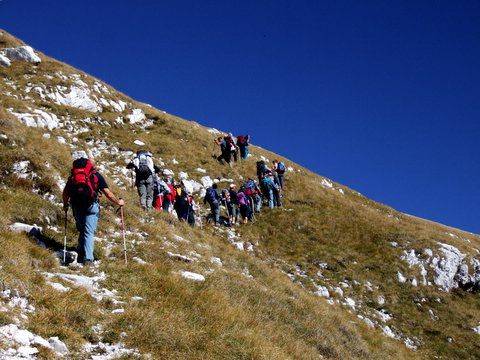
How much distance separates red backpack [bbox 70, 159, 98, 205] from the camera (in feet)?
29.5

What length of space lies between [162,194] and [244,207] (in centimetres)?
600


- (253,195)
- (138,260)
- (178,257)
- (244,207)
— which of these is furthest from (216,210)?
(138,260)

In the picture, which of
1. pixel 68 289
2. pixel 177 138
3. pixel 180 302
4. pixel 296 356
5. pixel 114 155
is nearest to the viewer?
pixel 68 289

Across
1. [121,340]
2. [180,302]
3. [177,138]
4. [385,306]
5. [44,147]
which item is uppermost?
[177,138]

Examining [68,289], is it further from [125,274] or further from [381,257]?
[381,257]

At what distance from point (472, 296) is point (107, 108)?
90.6ft

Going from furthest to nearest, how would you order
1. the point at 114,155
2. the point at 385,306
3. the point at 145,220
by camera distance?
the point at 114,155
the point at 385,306
the point at 145,220

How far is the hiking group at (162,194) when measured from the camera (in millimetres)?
9133

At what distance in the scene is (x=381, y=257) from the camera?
920 inches

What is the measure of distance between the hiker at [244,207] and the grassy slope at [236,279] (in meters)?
0.81

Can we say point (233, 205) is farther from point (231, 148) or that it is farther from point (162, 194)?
point (231, 148)

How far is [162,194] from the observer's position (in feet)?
64.4

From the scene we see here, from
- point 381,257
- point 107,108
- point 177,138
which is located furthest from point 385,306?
point 107,108

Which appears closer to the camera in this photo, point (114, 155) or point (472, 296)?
point (472, 296)
